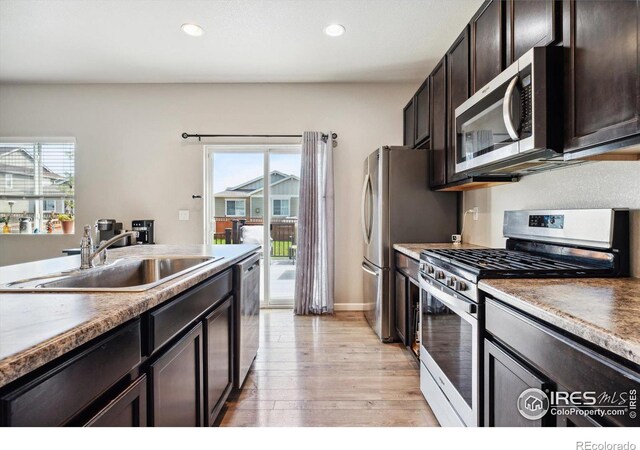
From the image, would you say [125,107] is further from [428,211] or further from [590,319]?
[590,319]

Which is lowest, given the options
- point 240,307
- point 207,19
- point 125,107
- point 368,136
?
point 240,307

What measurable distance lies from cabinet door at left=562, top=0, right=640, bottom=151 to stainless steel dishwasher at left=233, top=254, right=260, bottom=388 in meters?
1.76

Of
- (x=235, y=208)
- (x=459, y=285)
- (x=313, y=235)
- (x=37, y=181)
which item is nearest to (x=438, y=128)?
(x=459, y=285)

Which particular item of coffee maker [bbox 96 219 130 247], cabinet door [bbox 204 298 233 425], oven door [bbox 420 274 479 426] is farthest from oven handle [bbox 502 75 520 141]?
coffee maker [bbox 96 219 130 247]

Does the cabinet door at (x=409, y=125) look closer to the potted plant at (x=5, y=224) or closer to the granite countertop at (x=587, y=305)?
the granite countertop at (x=587, y=305)

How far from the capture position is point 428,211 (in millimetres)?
2863

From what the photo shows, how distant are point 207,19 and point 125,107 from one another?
1902 millimetres

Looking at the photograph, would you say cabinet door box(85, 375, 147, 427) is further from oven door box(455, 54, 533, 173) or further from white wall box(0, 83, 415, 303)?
white wall box(0, 83, 415, 303)

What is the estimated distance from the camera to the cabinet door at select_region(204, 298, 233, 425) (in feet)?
4.79

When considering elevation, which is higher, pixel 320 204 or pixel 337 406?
pixel 320 204

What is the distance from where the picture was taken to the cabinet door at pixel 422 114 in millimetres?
2898

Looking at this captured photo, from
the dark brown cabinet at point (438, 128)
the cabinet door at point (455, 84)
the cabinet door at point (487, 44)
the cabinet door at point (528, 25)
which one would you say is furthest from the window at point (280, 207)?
the cabinet door at point (528, 25)

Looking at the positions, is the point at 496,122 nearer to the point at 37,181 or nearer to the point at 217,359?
the point at 217,359
